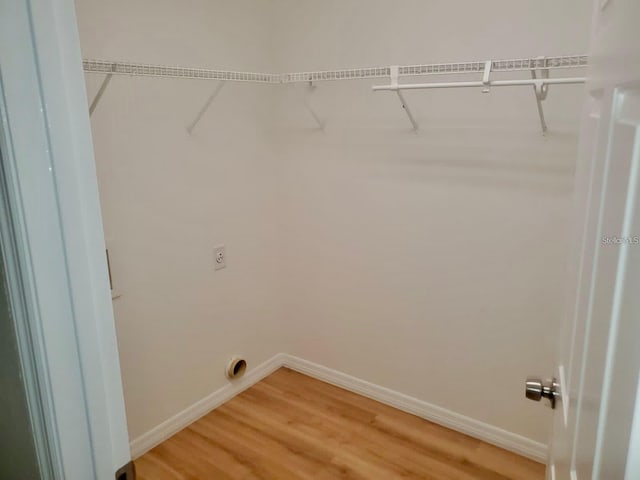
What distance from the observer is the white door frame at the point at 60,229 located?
23.4 inches

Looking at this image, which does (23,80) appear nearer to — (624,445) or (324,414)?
(624,445)

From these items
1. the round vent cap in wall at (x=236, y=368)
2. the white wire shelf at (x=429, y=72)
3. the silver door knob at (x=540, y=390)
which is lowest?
the round vent cap in wall at (x=236, y=368)

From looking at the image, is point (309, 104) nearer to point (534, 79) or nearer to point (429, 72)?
point (429, 72)

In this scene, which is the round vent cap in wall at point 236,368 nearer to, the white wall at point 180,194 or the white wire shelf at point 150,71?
the white wall at point 180,194

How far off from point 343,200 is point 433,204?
0.51 meters

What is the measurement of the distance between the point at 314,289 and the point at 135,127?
1332 mm

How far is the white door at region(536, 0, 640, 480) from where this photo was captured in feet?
1.48

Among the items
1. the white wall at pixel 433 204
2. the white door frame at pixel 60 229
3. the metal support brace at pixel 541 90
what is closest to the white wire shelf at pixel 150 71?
the white wall at pixel 433 204

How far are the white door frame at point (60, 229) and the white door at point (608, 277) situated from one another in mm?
675

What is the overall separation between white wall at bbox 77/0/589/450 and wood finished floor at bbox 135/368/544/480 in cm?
16

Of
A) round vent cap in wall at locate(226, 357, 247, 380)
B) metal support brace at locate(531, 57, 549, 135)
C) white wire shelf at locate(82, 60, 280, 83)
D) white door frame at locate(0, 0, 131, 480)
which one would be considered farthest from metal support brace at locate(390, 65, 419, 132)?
round vent cap in wall at locate(226, 357, 247, 380)

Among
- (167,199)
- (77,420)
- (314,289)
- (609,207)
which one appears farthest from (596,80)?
(314,289)

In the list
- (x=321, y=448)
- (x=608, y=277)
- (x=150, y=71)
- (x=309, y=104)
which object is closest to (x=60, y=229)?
(x=608, y=277)

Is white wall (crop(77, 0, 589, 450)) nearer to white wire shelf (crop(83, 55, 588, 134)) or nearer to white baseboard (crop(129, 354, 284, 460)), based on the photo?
white baseboard (crop(129, 354, 284, 460))
